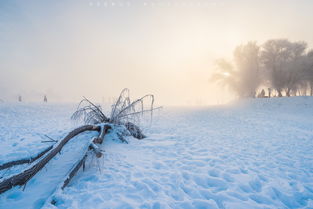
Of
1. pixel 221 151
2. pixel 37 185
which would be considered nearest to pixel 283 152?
pixel 221 151

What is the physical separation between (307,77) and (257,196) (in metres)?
31.0

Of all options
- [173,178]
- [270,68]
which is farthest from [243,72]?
[173,178]

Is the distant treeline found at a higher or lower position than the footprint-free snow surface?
higher

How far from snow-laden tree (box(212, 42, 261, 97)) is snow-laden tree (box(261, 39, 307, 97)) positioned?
7.75 ft

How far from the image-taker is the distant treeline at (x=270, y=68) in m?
24.8

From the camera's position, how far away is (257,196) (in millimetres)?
2658

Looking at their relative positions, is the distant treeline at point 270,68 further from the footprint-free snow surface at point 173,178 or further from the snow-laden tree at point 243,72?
the footprint-free snow surface at point 173,178

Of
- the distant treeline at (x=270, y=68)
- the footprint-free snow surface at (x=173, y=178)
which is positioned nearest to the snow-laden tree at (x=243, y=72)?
the distant treeline at (x=270, y=68)

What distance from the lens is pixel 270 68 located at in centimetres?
2748

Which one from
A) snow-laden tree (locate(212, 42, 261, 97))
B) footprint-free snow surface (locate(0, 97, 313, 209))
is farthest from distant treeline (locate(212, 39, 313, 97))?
footprint-free snow surface (locate(0, 97, 313, 209))

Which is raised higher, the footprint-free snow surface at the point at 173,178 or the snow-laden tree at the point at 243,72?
the snow-laden tree at the point at 243,72

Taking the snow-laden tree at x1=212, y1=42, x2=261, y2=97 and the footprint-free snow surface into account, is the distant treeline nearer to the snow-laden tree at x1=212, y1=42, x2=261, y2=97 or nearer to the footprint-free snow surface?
the snow-laden tree at x1=212, y1=42, x2=261, y2=97

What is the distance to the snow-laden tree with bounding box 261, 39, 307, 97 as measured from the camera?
82.2 feet

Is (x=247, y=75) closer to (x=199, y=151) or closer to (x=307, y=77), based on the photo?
(x=307, y=77)
